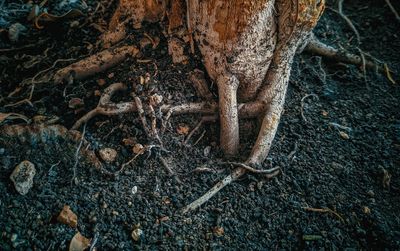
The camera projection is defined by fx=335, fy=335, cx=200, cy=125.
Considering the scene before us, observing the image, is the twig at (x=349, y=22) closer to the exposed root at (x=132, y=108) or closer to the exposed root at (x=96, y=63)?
the exposed root at (x=132, y=108)

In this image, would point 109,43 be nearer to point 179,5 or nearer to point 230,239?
point 179,5

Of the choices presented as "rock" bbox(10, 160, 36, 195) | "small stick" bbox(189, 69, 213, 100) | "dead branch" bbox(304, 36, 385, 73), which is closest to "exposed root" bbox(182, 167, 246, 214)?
"small stick" bbox(189, 69, 213, 100)

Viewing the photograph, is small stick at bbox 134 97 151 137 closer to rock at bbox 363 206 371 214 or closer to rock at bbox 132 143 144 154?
rock at bbox 132 143 144 154

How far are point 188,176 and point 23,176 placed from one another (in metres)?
0.81

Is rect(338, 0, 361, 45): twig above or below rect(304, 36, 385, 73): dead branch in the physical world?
above

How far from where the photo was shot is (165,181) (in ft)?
5.69

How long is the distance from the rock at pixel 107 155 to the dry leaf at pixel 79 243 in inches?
16.0

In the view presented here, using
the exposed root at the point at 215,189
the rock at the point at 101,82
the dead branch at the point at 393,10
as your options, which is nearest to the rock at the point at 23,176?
the rock at the point at 101,82

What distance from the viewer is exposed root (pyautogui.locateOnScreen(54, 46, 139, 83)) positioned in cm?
201

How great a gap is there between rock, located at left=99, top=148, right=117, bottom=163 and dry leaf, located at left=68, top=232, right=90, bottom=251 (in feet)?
1.34

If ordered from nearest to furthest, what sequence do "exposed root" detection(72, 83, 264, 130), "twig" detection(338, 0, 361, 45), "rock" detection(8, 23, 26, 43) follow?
"exposed root" detection(72, 83, 264, 130), "rock" detection(8, 23, 26, 43), "twig" detection(338, 0, 361, 45)

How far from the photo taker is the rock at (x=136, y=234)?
5.07 ft

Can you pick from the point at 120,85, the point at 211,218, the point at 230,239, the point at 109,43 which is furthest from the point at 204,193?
the point at 109,43

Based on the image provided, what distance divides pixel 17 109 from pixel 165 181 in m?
0.95
